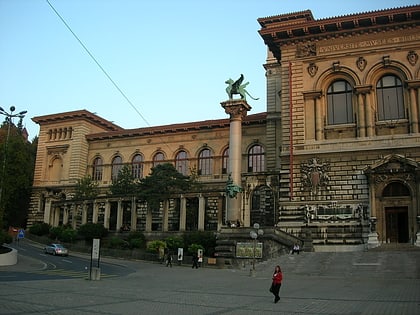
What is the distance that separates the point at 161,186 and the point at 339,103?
19.6m

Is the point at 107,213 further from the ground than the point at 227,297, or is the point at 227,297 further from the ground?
the point at 107,213

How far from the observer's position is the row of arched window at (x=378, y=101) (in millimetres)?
39594

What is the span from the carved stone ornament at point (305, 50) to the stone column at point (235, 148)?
6.52 m

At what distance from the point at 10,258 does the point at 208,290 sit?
19077 mm

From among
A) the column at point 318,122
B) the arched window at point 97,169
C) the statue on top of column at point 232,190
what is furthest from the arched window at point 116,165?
the column at point 318,122

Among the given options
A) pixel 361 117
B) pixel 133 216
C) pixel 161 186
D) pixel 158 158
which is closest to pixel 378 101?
pixel 361 117

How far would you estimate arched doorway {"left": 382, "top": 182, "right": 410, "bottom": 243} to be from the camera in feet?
122

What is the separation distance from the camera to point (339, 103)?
41.6m

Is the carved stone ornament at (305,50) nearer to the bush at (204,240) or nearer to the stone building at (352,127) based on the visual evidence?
the stone building at (352,127)

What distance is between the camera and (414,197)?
36.6 m

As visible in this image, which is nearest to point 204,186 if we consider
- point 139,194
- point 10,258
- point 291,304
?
point 139,194

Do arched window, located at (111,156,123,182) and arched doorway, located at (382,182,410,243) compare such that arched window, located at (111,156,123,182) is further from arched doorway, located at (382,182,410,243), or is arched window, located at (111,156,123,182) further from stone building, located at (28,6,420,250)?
arched doorway, located at (382,182,410,243)

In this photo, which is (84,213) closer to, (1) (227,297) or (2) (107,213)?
(2) (107,213)

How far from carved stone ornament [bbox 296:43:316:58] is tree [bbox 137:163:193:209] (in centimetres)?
1794
